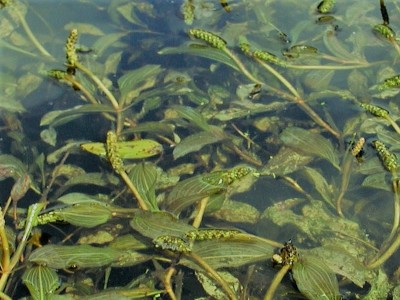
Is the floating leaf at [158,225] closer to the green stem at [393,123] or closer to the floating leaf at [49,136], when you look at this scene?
the floating leaf at [49,136]

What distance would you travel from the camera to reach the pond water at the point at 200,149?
4.32 ft

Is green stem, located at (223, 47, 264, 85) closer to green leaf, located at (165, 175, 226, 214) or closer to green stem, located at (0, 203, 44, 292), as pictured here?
green leaf, located at (165, 175, 226, 214)

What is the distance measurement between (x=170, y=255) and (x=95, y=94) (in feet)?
2.41

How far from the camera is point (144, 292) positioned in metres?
1.28

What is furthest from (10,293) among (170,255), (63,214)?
(170,255)

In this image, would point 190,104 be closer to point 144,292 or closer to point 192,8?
point 192,8

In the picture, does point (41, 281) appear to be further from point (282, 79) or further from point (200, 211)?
point (282, 79)

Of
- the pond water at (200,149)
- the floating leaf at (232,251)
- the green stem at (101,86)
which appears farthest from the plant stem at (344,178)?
the green stem at (101,86)

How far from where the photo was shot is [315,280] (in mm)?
1242

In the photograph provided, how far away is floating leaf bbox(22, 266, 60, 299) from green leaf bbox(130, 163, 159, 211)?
0.93 feet

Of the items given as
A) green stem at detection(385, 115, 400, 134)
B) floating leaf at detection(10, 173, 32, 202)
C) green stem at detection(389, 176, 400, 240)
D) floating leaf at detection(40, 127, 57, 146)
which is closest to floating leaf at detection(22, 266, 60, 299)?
floating leaf at detection(10, 173, 32, 202)

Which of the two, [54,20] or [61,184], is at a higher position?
[54,20]

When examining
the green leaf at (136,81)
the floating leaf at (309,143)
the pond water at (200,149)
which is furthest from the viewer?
the green leaf at (136,81)

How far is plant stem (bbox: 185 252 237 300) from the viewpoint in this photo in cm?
125
